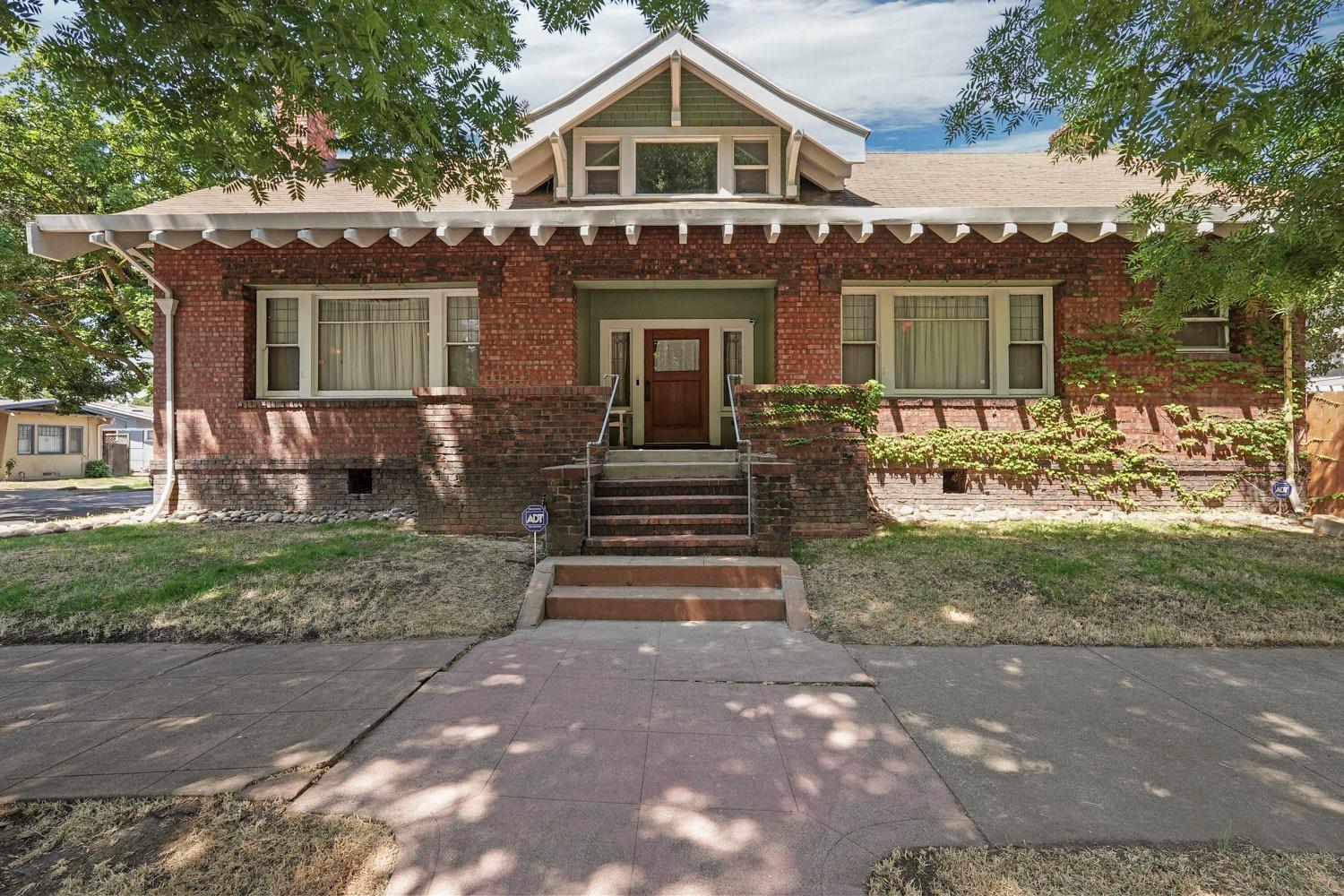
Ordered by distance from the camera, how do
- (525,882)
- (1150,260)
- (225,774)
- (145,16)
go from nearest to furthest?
(525,882)
(225,774)
(145,16)
(1150,260)

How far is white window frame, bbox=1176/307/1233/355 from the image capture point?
9.10 meters

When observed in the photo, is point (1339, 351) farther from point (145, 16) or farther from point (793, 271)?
point (145, 16)

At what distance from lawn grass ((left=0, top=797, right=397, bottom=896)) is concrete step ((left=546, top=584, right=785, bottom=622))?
9.55 feet

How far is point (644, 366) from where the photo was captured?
1083 centimetres

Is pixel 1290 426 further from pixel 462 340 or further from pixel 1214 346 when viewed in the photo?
pixel 462 340

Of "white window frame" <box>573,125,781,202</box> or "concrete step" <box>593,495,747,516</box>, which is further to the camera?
"white window frame" <box>573,125,781,202</box>

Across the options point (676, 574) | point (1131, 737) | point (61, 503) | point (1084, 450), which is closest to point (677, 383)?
point (676, 574)

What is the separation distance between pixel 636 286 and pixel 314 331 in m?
5.07

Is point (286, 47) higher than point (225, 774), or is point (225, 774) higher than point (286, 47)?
point (286, 47)

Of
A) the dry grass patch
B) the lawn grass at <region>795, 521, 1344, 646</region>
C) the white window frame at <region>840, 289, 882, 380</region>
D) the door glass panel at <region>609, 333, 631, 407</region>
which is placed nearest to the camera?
the dry grass patch

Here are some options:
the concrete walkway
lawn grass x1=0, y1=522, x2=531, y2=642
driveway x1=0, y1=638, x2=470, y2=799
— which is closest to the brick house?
lawn grass x1=0, y1=522, x2=531, y2=642

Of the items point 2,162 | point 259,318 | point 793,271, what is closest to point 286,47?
Result: point 793,271

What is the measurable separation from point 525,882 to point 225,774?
168 centimetres

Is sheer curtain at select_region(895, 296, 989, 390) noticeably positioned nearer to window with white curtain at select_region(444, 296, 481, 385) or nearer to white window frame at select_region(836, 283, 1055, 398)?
white window frame at select_region(836, 283, 1055, 398)
